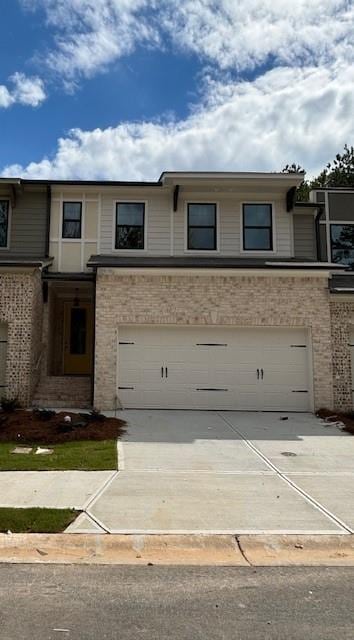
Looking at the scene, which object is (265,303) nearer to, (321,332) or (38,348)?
(321,332)

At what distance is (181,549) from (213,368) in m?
8.93

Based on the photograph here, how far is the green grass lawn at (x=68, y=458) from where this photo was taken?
7.61 m

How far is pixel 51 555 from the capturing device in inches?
184

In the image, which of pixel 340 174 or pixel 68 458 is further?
pixel 340 174

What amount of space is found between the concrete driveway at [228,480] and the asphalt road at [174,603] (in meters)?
0.83

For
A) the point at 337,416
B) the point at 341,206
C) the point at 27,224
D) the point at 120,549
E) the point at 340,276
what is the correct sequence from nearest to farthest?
1. the point at 120,549
2. the point at 337,416
3. the point at 27,224
4. the point at 340,276
5. the point at 341,206

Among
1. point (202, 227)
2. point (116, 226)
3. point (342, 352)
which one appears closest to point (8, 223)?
point (116, 226)

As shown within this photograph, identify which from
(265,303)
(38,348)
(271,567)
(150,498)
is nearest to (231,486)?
(150,498)

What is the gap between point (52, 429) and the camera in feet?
33.6

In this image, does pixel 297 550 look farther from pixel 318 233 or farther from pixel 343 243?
pixel 343 243

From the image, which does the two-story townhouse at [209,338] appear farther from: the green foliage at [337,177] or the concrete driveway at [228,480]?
the green foliage at [337,177]

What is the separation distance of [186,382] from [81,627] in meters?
10.2

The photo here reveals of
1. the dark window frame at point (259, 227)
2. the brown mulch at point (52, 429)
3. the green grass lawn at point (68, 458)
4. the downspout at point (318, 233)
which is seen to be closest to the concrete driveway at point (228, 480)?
the green grass lawn at point (68, 458)

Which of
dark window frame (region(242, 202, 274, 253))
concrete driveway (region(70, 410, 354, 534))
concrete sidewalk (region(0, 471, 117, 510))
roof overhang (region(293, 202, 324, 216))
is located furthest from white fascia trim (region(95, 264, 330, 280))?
concrete sidewalk (region(0, 471, 117, 510))
